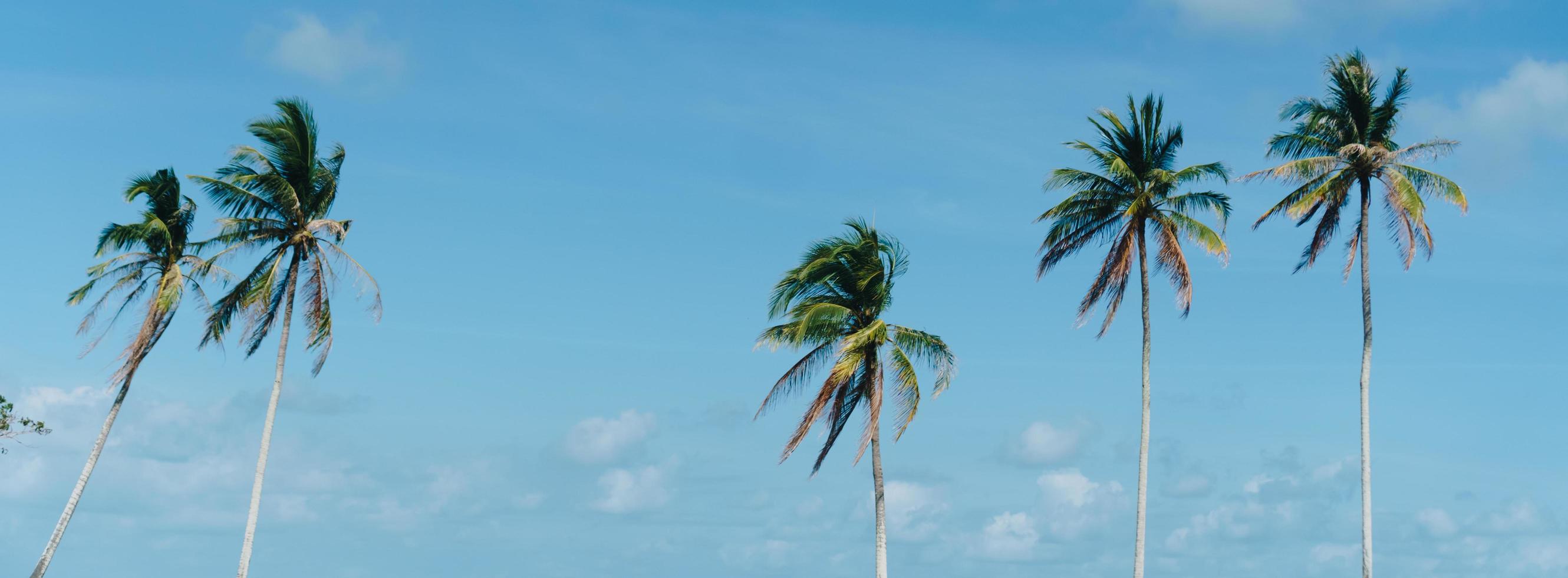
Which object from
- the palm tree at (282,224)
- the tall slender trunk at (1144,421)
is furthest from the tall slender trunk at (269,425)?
the tall slender trunk at (1144,421)

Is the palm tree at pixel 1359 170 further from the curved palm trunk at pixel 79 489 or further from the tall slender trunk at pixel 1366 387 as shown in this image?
the curved palm trunk at pixel 79 489

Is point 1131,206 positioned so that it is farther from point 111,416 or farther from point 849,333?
point 111,416

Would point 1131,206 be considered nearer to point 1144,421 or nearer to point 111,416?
point 1144,421

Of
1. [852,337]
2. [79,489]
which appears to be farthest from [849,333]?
[79,489]

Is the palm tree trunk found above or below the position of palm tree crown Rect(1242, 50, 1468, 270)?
below

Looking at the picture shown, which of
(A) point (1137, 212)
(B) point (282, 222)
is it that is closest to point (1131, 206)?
(A) point (1137, 212)

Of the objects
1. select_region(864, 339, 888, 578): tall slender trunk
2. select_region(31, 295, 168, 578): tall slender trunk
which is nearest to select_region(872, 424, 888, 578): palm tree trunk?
select_region(864, 339, 888, 578): tall slender trunk

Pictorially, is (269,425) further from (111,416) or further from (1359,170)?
(1359,170)

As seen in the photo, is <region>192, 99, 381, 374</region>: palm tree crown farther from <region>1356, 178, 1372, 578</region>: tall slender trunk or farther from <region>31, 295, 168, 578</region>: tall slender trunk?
<region>1356, 178, 1372, 578</region>: tall slender trunk

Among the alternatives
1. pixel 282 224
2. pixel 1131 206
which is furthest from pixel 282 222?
pixel 1131 206

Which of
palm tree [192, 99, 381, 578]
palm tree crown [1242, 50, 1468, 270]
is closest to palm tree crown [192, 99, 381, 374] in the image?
palm tree [192, 99, 381, 578]

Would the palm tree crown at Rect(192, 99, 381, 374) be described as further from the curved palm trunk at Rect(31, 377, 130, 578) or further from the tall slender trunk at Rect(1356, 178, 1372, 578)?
the tall slender trunk at Rect(1356, 178, 1372, 578)

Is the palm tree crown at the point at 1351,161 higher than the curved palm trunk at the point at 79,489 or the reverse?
higher

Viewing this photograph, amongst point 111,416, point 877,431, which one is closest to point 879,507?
point 877,431
